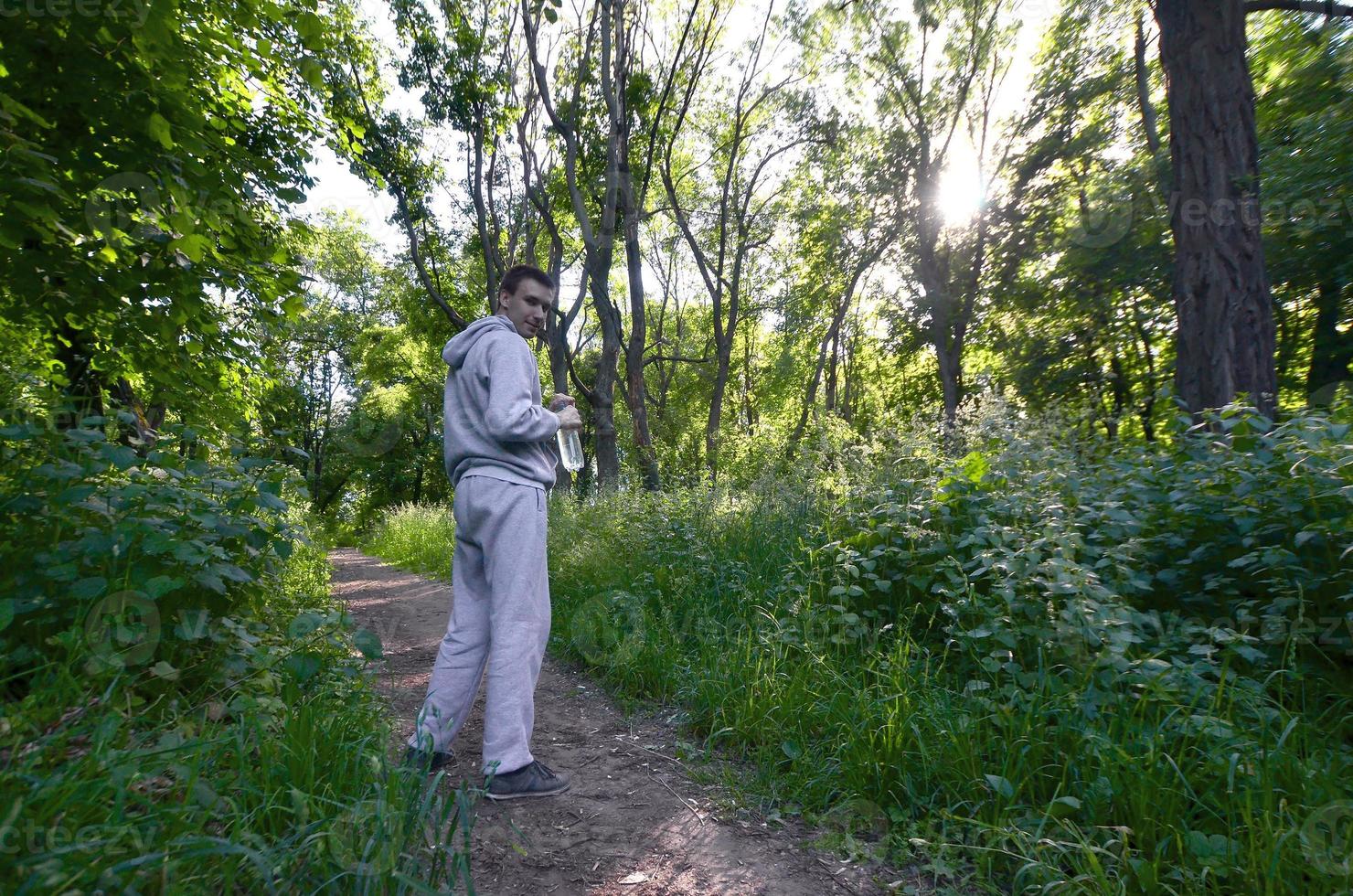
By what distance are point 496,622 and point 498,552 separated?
0.30m

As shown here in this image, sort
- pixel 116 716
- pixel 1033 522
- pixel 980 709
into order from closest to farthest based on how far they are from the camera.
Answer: pixel 116 716 < pixel 980 709 < pixel 1033 522

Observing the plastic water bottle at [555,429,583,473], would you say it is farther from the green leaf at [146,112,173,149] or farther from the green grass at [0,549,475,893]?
the green leaf at [146,112,173,149]

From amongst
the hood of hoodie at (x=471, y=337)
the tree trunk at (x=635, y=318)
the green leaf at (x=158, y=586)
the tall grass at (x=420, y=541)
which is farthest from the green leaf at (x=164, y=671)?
the tree trunk at (x=635, y=318)

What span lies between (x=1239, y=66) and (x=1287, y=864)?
6744 mm

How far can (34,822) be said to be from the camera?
4.81ft

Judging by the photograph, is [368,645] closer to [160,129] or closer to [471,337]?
[471,337]

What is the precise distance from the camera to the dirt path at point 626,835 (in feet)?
7.94

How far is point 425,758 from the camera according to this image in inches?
113

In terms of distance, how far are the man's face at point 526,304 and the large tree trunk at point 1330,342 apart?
1561 cm

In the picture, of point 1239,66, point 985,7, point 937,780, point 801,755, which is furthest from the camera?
point 985,7

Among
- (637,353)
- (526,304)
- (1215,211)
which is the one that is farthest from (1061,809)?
(637,353)

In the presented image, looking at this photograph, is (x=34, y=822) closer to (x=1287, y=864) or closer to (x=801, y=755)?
(x=801, y=755)

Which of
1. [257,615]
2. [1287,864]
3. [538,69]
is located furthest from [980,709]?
[538,69]

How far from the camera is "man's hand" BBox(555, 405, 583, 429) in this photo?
3.35 metres
